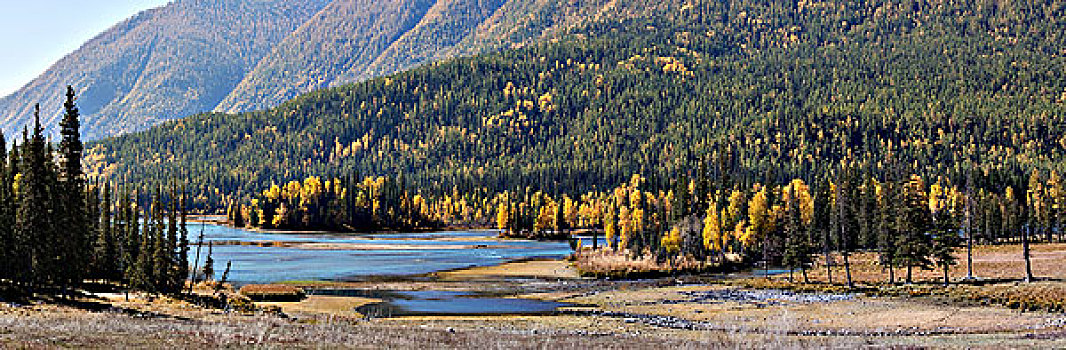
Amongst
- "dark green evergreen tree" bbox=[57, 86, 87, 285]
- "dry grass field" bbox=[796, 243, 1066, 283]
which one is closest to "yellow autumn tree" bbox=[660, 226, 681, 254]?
"dry grass field" bbox=[796, 243, 1066, 283]

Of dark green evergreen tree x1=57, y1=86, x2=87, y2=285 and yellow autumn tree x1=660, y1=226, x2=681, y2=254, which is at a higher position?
dark green evergreen tree x1=57, y1=86, x2=87, y2=285

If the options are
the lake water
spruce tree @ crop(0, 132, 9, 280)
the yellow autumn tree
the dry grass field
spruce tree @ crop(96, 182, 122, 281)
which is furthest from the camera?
the yellow autumn tree

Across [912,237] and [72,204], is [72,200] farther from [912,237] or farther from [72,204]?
[912,237]

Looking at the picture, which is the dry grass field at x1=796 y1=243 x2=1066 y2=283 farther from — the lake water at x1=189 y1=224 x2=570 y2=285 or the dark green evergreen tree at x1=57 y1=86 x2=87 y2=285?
the dark green evergreen tree at x1=57 y1=86 x2=87 y2=285

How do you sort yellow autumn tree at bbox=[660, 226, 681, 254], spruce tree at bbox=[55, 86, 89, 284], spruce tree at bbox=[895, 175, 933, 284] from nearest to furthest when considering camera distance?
spruce tree at bbox=[55, 86, 89, 284]
spruce tree at bbox=[895, 175, 933, 284]
yellow autumn tree at bbox=[660, 226, 681, 254]

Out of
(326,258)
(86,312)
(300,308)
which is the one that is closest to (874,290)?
(300,308)

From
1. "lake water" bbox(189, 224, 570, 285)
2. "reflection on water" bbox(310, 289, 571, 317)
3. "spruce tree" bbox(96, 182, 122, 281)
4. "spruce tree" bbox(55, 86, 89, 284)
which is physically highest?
"spruce tree" bbox(55, 86, 89, 284)

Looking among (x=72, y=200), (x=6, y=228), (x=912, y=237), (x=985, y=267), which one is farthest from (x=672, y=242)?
(x=6, y=228)

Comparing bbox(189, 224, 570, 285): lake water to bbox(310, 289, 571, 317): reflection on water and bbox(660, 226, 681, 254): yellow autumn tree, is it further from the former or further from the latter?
bbox(660, 226, 681, 254): yellow autumn tree

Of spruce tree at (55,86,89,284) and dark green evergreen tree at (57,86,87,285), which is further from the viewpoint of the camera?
spruce tree at (55,86,89,284)

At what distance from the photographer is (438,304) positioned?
7531 centimetres

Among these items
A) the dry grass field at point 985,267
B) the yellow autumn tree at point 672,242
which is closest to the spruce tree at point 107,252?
the yellow autumn tree at point 672,242

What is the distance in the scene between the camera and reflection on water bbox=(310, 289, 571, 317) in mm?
69250

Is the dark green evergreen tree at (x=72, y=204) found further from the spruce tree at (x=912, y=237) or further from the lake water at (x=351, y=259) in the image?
the spruce tree at (x=912, y=237)
